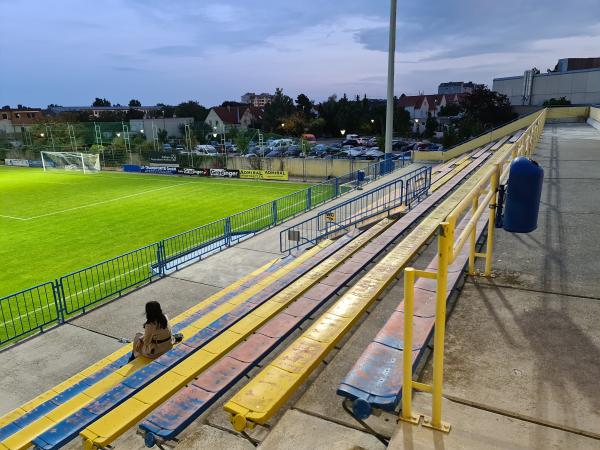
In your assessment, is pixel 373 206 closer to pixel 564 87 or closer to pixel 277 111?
pixel 564 87

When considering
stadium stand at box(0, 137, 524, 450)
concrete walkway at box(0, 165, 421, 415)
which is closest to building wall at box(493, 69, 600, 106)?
concrete walkway at box(0, 165, 421, 415)

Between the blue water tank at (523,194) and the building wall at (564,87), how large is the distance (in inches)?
2026

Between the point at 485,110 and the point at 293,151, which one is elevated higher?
the point at 485,110

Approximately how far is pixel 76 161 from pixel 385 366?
5766cm

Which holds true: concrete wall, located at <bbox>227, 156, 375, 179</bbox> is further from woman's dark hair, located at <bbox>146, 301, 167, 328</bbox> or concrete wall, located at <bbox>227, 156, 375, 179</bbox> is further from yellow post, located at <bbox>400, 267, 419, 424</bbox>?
yellow post, located at <bbox>400, 267, 419, 424</bbox>

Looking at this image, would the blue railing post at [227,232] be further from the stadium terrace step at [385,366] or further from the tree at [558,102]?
the tree at [558,102]

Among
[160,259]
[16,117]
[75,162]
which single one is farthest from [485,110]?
[16,117]

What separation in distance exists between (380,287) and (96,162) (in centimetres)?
5348

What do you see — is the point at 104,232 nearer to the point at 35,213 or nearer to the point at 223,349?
the point at 35,213

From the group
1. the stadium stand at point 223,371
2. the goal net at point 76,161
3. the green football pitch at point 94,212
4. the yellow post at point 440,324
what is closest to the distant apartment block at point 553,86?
the green football pitch at point 94,212

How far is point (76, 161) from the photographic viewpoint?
2082 inches

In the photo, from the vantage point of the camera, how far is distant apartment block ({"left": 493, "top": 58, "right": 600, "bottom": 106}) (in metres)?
45.6

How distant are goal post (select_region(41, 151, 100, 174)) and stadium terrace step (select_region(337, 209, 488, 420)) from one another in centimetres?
5412

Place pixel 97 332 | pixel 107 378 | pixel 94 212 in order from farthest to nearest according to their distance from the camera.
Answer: pixel 94 212 < pixel 97 332 < pixel 107 378
